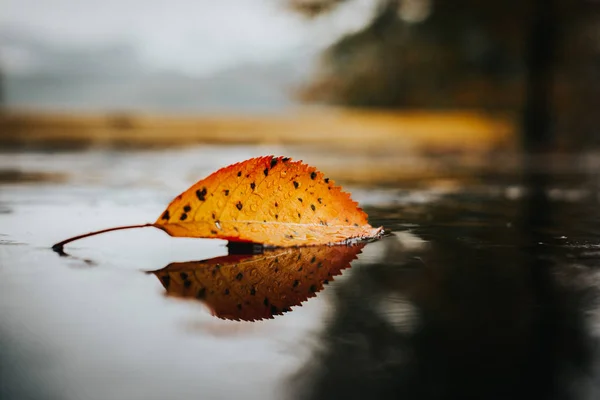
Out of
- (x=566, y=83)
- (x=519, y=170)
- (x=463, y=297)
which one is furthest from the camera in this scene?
(x=566, y=83)

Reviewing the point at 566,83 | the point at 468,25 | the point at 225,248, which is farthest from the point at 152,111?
the point at 225,248

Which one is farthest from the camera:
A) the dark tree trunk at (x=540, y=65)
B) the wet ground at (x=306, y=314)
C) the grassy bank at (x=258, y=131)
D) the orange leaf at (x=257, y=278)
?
the dark tree trunk at (x=540, y=65)

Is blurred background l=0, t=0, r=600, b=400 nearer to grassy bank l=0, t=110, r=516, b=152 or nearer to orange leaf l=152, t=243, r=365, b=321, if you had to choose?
orange leaf l=152, t=243, r=365, b=321

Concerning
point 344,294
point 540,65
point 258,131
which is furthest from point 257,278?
point 540,65

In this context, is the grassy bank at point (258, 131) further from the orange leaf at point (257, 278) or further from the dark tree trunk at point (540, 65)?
the orange leaf at point (257, 278)

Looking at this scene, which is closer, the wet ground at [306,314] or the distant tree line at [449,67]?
the wet ground at [306,314]

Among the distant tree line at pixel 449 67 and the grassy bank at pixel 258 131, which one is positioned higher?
the distant tree line at pixel 449 67

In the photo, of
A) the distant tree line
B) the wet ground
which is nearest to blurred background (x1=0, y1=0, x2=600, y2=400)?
the wet ground

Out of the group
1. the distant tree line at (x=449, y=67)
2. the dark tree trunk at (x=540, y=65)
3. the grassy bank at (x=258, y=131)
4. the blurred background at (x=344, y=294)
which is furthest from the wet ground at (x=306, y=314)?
the distant tree line at (x=449, y=67)

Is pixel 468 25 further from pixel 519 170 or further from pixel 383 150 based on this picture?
pixel 519 170
